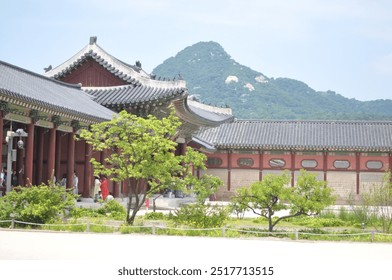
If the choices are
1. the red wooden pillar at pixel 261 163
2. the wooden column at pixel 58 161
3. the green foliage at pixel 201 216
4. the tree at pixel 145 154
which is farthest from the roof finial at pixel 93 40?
the green foliage at pixel 201 216

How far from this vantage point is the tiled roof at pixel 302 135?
163 ft

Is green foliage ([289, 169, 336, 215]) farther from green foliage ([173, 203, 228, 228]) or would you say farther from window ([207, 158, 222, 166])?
window ([207, 158, 222, 166])

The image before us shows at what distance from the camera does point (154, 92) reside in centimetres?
3709

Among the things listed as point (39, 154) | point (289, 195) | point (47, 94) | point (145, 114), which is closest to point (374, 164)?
point (145, 114)

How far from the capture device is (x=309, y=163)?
1976 inches

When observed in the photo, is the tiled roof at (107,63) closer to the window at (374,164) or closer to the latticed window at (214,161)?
the latticed window at (214,161)

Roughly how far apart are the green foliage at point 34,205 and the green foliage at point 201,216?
12.6 ft

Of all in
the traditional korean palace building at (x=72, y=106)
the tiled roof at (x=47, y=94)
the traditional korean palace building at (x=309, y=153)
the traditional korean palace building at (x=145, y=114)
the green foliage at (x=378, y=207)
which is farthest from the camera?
the traditional korean palace building at (x=309, y=153)

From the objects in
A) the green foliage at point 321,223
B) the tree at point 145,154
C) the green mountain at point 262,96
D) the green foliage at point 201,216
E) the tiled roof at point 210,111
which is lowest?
the green foliage at point 321,223

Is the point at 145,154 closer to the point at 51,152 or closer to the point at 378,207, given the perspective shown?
the point at 51,152

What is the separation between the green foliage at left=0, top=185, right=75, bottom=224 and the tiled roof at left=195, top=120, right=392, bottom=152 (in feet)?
96.3

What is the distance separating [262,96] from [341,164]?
4861 inches

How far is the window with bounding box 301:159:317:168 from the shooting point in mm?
50000

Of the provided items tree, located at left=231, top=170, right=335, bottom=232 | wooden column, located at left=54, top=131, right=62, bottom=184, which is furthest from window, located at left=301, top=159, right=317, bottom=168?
tree, located at left=231, top=170, right=335, bottom=232
